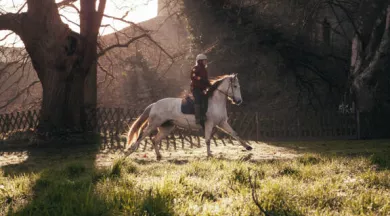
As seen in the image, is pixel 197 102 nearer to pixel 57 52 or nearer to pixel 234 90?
pixel 234 90

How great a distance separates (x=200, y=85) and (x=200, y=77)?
26cm

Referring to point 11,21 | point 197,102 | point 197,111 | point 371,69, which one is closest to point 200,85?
point 197,102

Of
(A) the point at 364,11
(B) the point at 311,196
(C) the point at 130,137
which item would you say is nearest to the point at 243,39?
(A) the point at 364,11

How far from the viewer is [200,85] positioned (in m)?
10.9

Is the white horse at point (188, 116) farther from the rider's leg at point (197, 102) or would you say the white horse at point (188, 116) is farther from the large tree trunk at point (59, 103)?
the large tree trunk at point (59, 103)

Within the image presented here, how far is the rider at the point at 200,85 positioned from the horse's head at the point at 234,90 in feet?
2.07

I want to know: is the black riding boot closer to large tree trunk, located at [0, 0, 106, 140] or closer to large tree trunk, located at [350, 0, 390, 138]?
large tree trunk, located at [0, 0, 106, 140]

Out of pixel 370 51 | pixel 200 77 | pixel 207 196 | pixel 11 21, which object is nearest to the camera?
pixel 207 196

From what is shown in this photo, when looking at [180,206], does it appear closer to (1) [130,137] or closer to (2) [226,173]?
(2) [226,173]

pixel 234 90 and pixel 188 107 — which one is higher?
pixel 234 90

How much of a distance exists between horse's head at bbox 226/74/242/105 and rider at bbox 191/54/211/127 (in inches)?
24.8

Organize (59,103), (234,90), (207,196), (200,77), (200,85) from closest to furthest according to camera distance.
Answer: (207,196)
(200,77)
(200,85)
(234,90)
(59,103)

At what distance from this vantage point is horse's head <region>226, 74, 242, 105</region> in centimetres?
1098

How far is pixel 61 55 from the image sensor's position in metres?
15.8
